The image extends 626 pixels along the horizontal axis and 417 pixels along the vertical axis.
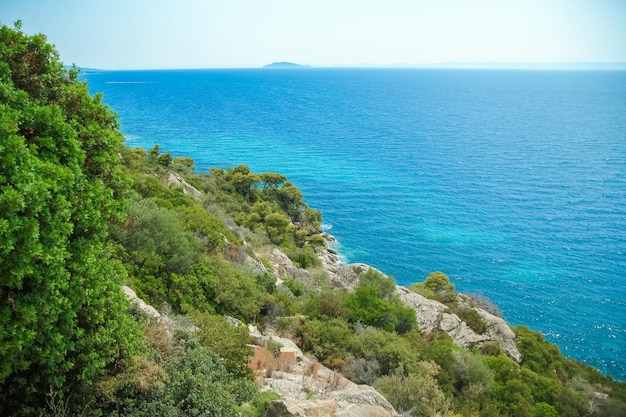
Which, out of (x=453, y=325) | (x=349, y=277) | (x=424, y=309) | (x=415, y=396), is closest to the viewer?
(x=415, y=396)

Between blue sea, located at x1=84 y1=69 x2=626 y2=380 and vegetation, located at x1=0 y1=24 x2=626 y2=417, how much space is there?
17.9 meters

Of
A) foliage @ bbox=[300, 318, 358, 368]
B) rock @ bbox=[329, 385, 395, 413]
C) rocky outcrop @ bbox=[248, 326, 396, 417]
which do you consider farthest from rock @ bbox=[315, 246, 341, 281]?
rock @ bbox=[329, 385, 395, 413]

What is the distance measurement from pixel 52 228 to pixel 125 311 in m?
4.56

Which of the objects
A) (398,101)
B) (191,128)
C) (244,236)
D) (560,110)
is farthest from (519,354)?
(398,101)

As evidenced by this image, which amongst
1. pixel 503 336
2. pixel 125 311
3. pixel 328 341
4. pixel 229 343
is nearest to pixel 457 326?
pixel 503 336

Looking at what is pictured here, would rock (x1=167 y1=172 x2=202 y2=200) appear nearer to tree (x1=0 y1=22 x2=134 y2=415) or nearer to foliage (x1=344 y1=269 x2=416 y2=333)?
foliage (x1=344 y1=269 x2=416 y2=333)

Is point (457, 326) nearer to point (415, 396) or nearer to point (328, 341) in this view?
point (328, 341)

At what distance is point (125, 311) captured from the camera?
37.0 feet

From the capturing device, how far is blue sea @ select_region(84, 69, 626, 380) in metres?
40.6

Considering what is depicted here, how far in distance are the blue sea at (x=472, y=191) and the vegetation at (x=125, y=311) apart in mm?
17893

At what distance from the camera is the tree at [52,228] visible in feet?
22.7

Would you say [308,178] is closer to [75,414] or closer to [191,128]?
[191,128]

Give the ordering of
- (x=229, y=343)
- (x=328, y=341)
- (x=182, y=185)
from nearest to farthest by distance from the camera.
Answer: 1. (x=229, y=343)
2. (x=328, y=341)
3. (x=182, y=185)

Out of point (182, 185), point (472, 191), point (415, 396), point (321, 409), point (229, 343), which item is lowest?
point (415, 396)
